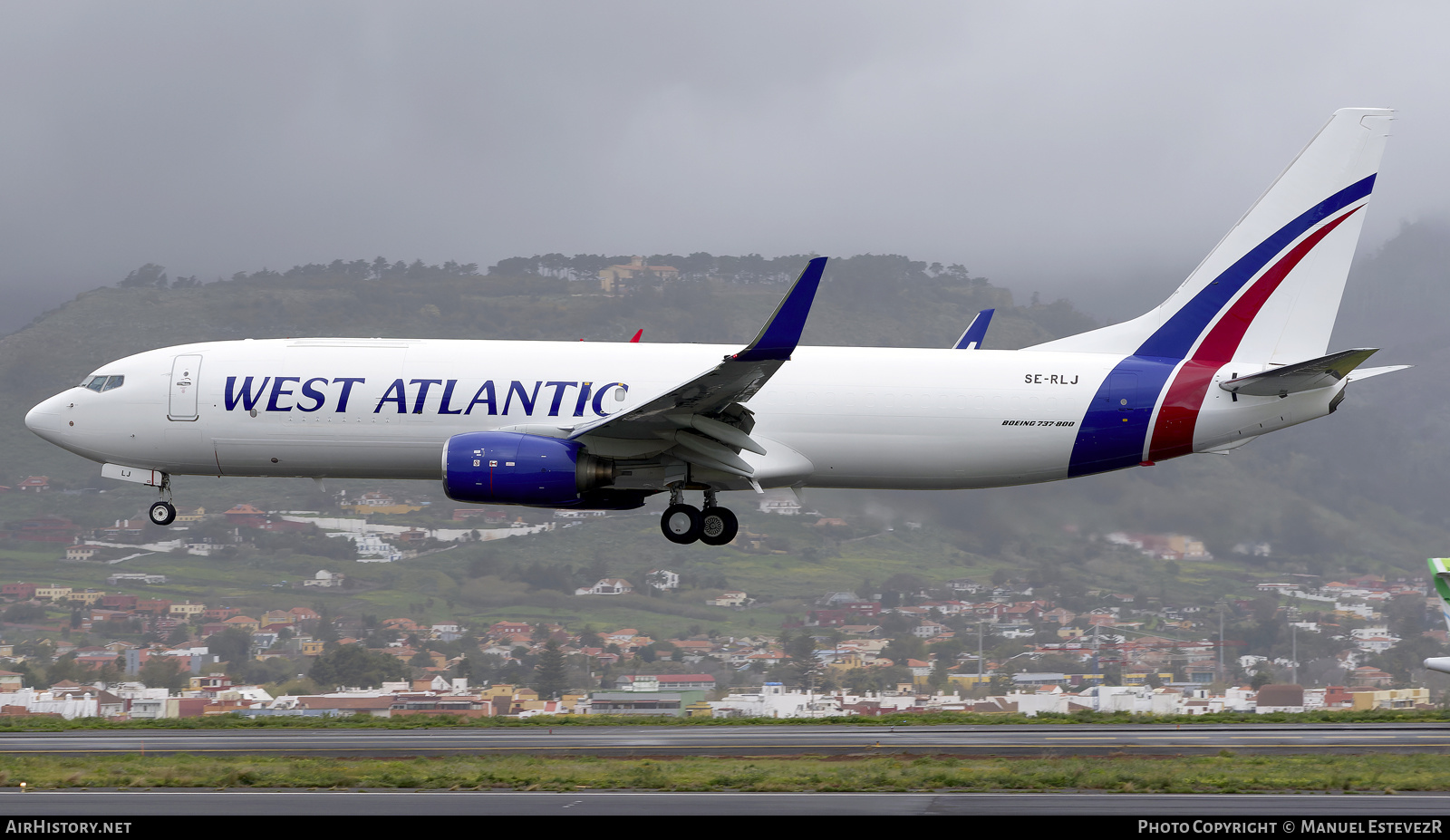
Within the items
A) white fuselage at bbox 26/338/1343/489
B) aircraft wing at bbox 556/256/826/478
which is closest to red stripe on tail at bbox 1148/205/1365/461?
white fuselage at bbox 26/338/1343/489

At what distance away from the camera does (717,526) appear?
29.7m

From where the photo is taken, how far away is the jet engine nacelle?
27312 millimetres

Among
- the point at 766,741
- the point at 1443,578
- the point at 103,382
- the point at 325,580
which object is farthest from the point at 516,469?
the point at 325,580

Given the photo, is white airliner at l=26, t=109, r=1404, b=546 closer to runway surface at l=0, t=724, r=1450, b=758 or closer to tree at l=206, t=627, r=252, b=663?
runway surface at l=0, t=724, r=1450, b=758

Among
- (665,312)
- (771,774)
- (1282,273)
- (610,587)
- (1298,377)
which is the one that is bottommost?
(771,774)

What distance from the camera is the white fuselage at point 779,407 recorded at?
2897cm

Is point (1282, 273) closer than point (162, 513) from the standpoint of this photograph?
Yes

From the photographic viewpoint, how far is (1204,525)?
72125 millimetres

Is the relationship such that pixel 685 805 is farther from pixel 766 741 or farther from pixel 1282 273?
pixel 1282 273

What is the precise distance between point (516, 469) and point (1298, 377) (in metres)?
16.7

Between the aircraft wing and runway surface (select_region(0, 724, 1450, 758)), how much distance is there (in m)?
6.09

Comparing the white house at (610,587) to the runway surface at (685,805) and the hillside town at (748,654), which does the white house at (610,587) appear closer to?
the hillside town at (748,654)

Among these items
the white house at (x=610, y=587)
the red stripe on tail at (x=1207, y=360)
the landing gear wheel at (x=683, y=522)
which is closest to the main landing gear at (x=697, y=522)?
the landing gear wheel at (x=683, y=522)

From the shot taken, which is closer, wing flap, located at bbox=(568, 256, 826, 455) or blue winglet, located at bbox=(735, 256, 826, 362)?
blue winglet, located at bbox=(735, 256, 826, 362)
